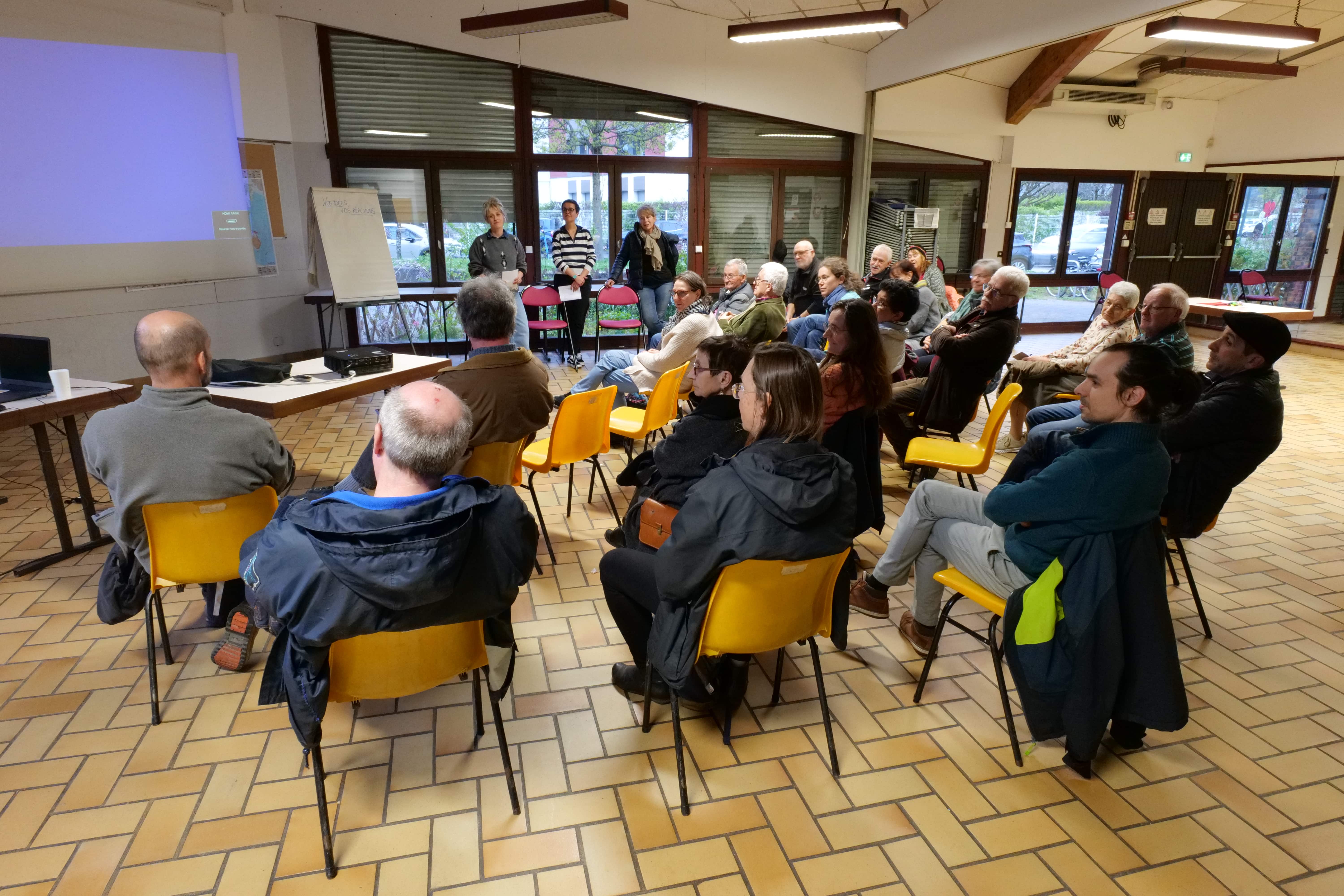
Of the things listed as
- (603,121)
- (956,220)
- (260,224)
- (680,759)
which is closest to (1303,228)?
(956,220)

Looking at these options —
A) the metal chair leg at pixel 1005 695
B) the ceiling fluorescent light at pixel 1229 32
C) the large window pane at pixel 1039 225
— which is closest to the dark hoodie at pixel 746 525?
the metal chair leg at pixel 1005 695

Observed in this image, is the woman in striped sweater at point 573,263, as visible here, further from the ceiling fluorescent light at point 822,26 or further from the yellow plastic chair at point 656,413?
the yellow plastic chair at point 656,413

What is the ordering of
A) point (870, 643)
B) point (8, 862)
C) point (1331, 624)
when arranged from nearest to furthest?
point (8, 862) → point (870, 643) → point (1331, 624)

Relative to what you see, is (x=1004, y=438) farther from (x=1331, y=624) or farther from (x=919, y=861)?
(x=919, y=861)

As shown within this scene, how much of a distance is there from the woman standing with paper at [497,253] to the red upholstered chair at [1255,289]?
9.94 m

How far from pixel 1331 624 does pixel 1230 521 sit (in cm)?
121

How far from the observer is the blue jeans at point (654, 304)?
26.3 ft

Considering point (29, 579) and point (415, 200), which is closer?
point (29, 579)

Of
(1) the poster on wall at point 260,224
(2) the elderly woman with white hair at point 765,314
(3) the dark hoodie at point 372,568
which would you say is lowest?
(3) the dark hoodie at point 372,568

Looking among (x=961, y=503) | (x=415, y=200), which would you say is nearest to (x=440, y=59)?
(x=415, y=200)

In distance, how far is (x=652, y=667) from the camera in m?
2.34

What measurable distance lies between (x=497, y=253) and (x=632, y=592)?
6029 millimetres

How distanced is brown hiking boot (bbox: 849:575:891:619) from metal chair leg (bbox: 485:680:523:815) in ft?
5.18

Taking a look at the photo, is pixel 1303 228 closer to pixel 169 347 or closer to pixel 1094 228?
pixel 1094 228
